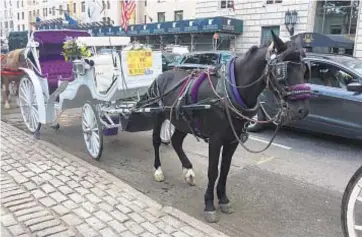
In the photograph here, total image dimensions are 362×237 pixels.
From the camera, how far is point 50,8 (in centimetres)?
6831

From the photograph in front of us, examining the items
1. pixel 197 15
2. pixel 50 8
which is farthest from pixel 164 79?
pixel 50 8

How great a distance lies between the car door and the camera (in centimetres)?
652

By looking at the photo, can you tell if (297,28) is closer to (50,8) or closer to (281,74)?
(281,74)

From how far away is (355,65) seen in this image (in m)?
6.92

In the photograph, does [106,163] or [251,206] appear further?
[106,163]

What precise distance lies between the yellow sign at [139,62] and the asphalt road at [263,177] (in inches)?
57.4

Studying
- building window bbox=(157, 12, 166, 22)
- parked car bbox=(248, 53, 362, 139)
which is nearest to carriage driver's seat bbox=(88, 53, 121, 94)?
parked car bbox=(248, 53, 362, 139)

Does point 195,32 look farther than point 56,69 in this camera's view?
Yes

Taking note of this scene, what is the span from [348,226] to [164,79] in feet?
9.63

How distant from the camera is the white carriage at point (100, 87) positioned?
5.67 meters

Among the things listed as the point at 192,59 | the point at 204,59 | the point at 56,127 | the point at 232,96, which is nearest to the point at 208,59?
the point at 204,59

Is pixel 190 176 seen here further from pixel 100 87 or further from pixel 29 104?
pixel 29 104

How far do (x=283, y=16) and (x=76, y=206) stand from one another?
27215mm

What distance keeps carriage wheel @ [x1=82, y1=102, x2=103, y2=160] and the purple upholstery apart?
7.63 ft
